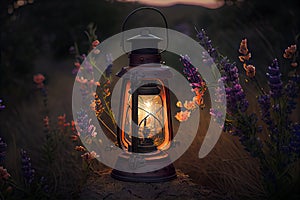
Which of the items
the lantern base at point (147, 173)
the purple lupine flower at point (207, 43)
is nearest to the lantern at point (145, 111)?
the lantern base at point (147, 173)

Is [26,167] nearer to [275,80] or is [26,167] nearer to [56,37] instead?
[275,80]

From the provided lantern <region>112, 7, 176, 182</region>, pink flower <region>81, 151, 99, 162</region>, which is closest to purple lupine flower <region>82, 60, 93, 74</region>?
lantern <region>112, 7, 176, 182</region>

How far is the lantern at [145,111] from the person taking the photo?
9.42 ft

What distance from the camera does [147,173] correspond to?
2.96 metres

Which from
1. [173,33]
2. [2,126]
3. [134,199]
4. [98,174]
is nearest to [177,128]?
[98,174]

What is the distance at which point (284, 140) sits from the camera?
106 inches

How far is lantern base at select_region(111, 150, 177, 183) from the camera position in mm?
2949

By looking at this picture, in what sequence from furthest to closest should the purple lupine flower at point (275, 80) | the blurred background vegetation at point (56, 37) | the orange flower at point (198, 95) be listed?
the blurred background vegetation at point (56, 37)
the orange flower at point (198, 95)
the purple lupine flower at point (275, 80)

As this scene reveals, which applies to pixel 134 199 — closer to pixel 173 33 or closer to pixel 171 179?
pixel 171 179

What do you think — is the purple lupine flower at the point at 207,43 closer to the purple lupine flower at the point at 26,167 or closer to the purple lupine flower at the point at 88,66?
the purple lupine flower at the point at 88,66

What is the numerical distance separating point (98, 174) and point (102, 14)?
163 inches

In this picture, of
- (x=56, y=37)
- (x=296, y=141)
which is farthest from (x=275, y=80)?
(x=56, y=37)

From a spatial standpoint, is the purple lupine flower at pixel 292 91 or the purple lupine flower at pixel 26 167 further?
the purple lupine flower at pixel 26 167

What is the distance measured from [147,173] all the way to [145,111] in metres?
0.43
